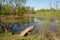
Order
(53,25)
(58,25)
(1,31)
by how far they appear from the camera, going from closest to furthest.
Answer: (58,25)
(53,25)
(1,31)

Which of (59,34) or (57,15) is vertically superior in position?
(57,15)

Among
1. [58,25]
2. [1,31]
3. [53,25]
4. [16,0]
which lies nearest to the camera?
[58,25]

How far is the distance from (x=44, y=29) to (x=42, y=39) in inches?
24.0

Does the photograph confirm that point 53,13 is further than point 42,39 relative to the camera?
No

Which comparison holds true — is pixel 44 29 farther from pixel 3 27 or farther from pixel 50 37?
pixel 3 27

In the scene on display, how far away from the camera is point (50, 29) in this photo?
9047 mm

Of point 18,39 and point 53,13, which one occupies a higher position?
point 53,13

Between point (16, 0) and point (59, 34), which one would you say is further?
point (16, 0)

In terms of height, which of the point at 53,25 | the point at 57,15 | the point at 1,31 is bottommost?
the point at 1,31

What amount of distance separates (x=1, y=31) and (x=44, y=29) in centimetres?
410

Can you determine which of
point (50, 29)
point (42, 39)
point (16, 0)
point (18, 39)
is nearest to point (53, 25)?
point (50, 29)

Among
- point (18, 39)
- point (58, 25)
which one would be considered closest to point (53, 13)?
point (58, 25)

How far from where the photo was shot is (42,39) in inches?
343

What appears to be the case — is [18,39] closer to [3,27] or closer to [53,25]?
[53,25]
